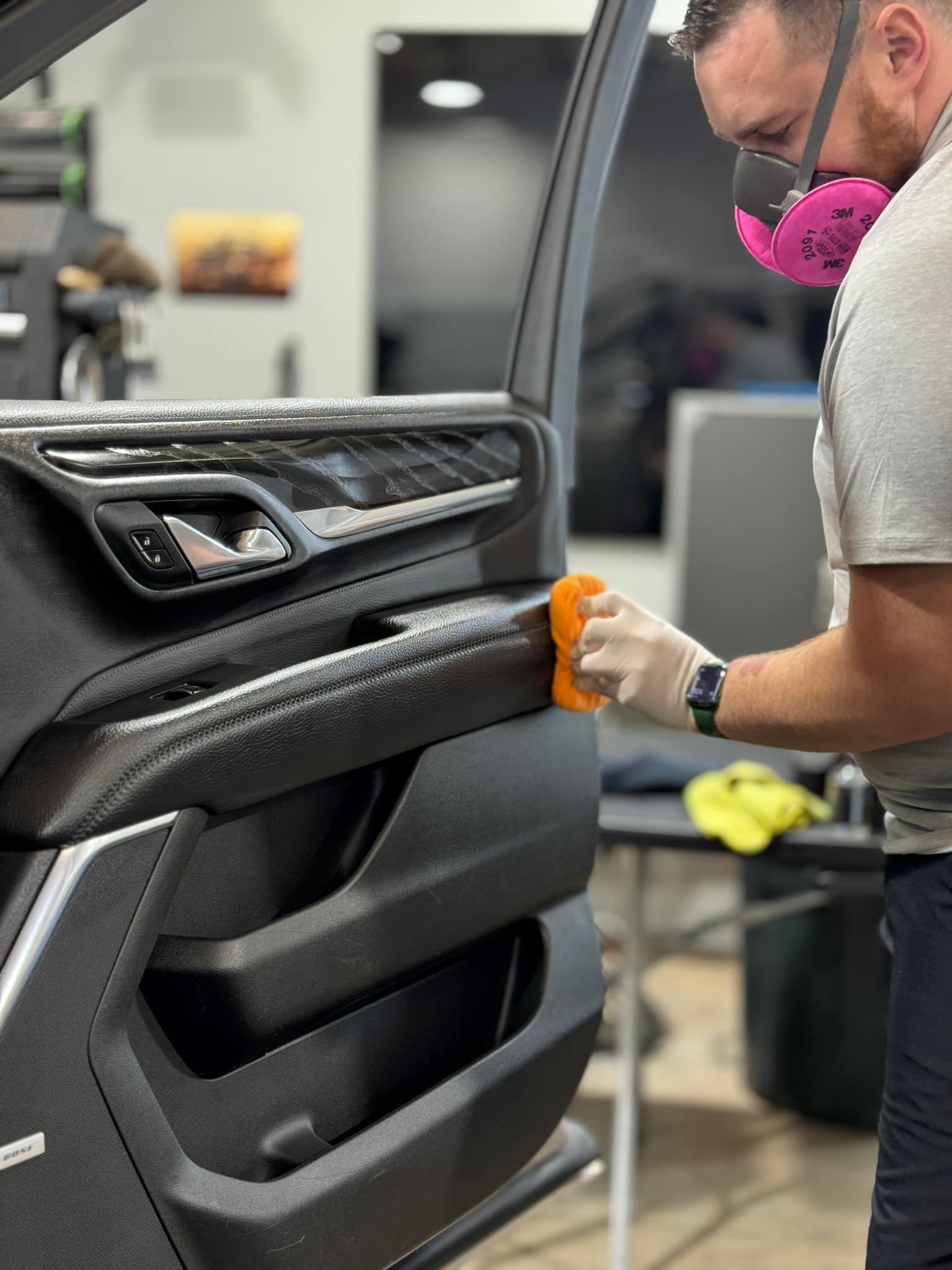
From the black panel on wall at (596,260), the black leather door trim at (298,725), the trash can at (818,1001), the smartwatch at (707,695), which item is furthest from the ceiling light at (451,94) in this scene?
the smartwatch at (707,695)

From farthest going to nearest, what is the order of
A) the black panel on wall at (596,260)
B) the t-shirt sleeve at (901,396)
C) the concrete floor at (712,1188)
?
1. the black panel on wall at (596,260)
2. the concrete floor at (712,1188)
3. the t-shirt sleeve at (901,396)

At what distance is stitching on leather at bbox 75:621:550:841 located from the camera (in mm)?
828

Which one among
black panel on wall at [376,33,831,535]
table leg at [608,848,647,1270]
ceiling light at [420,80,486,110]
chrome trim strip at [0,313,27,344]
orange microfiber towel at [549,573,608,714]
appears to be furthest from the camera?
ceiling light at [420,80,486,110]

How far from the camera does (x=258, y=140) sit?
398 centimetres

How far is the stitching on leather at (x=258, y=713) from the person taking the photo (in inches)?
32.6

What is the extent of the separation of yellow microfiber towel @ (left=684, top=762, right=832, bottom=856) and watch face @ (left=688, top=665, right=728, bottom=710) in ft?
3.65

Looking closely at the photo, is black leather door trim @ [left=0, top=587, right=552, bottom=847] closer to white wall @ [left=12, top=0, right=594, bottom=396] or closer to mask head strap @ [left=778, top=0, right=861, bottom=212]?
mask head strap @ [left=778, top=0, right=861, bottom=212]

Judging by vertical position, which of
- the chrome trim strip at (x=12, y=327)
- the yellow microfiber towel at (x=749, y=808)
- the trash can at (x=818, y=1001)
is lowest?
the trash can at (x=818, y=1001)

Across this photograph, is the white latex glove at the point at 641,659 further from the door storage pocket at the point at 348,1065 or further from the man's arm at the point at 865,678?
the door storage pocket at the point at 348,1065

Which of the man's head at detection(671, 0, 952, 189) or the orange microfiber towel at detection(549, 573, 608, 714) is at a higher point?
the man's head at detection(671, 0, 952, 189)

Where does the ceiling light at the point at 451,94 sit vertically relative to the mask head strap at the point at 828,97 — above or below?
above

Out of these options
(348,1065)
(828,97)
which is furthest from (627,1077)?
(828,97)

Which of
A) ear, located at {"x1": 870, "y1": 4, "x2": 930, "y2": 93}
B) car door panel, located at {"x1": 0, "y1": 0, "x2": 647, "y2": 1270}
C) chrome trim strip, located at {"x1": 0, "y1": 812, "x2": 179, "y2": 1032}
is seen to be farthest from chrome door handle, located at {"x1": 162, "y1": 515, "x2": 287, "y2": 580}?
ear, located at {"x1": 870, "y1": 4, "x2": 930, "y2": 93}

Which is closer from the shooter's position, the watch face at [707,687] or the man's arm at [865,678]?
the man's arm at [865,678]
